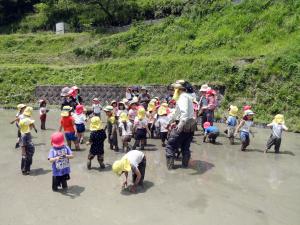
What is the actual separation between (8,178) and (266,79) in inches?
461

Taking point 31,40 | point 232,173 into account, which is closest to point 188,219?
point 232,173

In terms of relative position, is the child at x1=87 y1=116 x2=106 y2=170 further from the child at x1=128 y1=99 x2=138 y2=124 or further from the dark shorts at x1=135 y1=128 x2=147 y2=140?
the child at x1=128 y1=99 x2=138 y2=124

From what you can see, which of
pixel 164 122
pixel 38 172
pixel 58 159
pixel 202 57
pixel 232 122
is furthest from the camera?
pixel 202 57

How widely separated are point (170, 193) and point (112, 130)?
3904mm

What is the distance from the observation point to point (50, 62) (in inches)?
1148

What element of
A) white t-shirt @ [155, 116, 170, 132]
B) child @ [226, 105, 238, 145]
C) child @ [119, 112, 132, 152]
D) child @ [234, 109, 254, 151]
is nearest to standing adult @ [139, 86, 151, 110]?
white t-shirt @ [155, 116, 170, 132]

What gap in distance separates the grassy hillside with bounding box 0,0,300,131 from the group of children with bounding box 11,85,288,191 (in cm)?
368

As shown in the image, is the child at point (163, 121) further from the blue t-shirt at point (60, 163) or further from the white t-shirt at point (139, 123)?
the blue t-shirt at point (60, 163)

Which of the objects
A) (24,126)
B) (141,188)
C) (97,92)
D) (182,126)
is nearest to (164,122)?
(182,126)

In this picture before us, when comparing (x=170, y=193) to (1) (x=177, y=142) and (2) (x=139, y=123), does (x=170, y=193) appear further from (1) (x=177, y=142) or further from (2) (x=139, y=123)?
(2) (x=139, y=123)

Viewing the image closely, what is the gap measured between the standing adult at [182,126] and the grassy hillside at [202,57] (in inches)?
247

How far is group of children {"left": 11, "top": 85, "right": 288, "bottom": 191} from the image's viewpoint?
28.7 ft

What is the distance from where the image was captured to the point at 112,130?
1178 centimetres

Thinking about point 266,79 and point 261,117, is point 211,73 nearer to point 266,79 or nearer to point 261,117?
point 266,79
